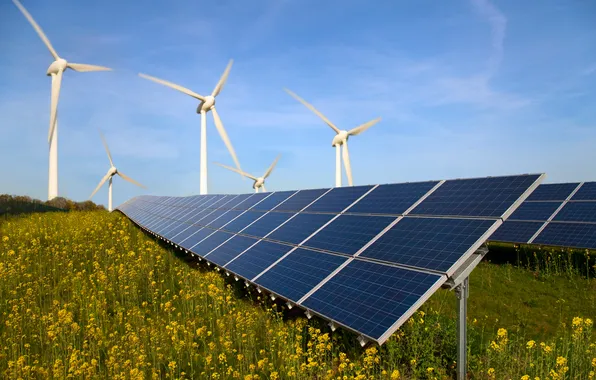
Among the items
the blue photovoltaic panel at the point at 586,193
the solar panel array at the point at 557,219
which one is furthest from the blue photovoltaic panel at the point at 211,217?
the blue photovoltaic panel at the point at 586,193

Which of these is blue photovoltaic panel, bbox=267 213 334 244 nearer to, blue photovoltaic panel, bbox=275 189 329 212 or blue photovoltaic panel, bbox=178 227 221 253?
blue photovoltaic panel, bbox=275 189 329 212

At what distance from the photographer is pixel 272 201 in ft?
60.1

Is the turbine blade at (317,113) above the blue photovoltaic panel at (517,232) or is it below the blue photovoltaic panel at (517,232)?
above

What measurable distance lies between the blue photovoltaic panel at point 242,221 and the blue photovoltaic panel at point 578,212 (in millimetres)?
14629

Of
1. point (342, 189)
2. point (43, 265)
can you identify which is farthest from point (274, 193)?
point (43, 265)

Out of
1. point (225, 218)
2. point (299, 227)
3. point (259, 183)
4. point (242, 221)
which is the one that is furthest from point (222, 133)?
point (299, 227)

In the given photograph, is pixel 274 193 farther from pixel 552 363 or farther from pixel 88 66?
pixel 88 66

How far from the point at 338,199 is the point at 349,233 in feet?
12.1

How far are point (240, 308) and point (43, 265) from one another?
33.6ft

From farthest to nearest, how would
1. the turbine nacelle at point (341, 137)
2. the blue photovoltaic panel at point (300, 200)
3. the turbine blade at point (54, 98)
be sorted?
the turbine blade at point (54, 98)
the turbine nacelle at point (341, 137)
the blue photovoltaic panel at point (300, 200)

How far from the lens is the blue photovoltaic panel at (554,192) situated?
22.1m

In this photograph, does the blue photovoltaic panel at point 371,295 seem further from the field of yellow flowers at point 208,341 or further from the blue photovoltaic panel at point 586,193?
the blue photovoltaic panel at point 586,193

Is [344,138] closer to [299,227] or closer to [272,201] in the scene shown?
[272,201]

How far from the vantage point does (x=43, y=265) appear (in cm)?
1664
